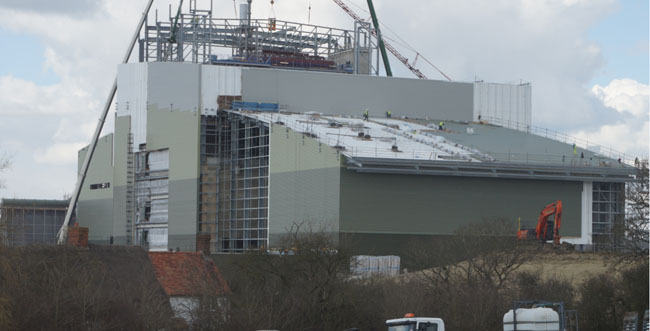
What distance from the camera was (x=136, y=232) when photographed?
105 metres

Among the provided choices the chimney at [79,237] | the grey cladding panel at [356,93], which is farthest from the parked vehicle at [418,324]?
the grey cladding panel at [356,93]

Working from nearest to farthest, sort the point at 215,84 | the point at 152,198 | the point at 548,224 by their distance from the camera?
A: the point at 548,224 < the point at 215,84 < the point at 152,198

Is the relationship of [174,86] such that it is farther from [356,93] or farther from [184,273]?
[184,273]

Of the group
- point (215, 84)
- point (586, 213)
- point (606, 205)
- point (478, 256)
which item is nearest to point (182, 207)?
point (215, 84)

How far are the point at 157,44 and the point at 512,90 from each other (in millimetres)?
36039

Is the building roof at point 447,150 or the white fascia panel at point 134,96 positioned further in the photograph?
the white fascia panel at point 134,96

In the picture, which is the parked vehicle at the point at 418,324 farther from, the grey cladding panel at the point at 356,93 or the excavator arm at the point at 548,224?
the grey cladding panel at the point at 356,93

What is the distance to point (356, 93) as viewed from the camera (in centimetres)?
10825

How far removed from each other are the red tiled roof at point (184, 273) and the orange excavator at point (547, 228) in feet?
95.5

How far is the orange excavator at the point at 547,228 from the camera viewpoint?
83.7 meters

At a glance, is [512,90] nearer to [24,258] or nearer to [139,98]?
[139,98]

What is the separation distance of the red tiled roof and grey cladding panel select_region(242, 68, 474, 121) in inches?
1621

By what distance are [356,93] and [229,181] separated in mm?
15495

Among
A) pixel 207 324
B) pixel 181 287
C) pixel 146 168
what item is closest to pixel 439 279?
pixel 181 287
